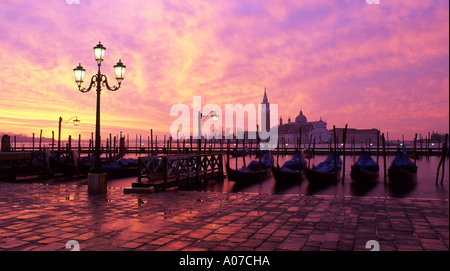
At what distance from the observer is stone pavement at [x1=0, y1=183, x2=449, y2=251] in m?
4.72

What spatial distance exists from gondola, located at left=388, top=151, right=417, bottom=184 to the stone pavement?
10.6 m

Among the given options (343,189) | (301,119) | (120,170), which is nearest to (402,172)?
(343,189)

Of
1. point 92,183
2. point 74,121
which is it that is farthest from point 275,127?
point 92,183

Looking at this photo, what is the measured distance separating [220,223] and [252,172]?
1233 cm

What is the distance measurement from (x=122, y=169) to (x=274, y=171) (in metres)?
9.47

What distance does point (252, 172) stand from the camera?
18.2 m

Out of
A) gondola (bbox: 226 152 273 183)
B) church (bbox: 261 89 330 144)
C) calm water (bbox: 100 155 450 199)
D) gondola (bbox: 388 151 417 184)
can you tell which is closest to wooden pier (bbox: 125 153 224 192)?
calm water (bbox: 100 155 450 199)

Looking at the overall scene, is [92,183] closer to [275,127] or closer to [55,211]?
[55,211]

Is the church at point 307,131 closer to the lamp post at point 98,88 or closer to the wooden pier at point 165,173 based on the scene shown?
the wooden pier at point 165,173

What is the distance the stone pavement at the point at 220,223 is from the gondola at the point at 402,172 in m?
10.6

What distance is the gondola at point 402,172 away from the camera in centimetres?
1791

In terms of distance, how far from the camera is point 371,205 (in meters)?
7.74

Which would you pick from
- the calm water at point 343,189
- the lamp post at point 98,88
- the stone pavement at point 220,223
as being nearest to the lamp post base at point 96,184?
the lamp post at point 98,88

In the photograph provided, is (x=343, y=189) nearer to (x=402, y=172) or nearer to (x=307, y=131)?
(x=402, y=172)
